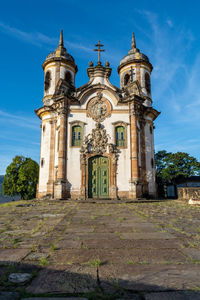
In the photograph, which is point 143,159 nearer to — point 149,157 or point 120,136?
point 149,157

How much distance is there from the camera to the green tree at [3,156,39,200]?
33625 millimetres

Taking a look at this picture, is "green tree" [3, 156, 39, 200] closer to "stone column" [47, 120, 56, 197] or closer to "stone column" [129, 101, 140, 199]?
"stone column" [47, 120, 56, 197]

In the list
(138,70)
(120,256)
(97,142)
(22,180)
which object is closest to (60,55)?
(138,70)

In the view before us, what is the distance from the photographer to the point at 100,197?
1734cm

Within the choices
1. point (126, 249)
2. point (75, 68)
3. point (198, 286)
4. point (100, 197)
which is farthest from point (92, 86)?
point (198, 286)

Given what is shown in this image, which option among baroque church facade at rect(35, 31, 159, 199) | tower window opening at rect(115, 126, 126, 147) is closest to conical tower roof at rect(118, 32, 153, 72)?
baroque church facade at rect(35, 31, 159, 199)

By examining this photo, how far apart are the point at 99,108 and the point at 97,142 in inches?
120

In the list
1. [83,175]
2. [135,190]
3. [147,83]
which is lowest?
[135,190]

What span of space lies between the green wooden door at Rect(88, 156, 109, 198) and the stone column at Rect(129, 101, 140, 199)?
2030 millimetres

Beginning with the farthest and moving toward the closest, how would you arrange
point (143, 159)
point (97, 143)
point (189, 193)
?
point (143, 159)
point (97, 143)
point (189, 193)

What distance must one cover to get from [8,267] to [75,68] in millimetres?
23934

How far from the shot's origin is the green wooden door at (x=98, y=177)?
688 inches

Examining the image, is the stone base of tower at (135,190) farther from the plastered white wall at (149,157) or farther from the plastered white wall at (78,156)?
the plastered white wall at (149,157)

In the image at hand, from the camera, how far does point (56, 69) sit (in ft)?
74.2
